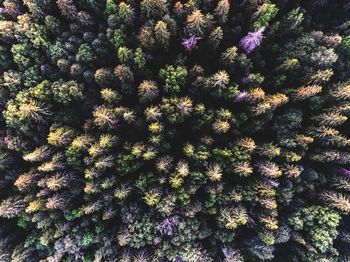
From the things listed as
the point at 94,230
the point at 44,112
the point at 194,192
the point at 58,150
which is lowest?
the point at 94,230

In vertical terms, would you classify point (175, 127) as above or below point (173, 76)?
below

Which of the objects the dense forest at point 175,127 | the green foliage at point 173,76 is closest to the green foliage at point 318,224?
the dense forest at point 175,127

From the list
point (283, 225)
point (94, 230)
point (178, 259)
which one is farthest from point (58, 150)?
point (283, 225)

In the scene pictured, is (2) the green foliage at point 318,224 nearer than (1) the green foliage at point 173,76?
No

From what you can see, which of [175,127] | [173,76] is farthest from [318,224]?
[173,76]

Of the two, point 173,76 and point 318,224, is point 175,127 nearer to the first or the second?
point 173,76

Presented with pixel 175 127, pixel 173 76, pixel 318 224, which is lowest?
pixel 318 224

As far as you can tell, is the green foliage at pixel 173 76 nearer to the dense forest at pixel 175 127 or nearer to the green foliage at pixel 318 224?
the dense forest at pixel 175 127

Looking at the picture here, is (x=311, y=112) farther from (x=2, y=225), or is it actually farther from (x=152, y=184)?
(x=2, y=225)

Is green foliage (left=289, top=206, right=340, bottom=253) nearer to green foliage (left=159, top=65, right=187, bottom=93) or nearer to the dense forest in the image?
the dense forest
